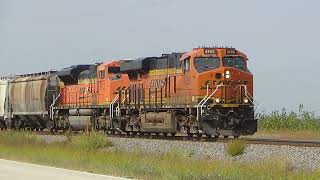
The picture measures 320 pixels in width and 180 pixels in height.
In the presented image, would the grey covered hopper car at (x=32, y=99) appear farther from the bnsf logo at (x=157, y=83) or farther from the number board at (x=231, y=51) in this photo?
the number board at (x=231, y=51)

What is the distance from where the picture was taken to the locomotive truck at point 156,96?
23234 mm

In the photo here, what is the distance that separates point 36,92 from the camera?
125ft

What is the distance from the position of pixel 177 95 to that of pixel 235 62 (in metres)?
2.62

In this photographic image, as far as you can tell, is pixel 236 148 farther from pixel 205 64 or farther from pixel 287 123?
pixel 287 123

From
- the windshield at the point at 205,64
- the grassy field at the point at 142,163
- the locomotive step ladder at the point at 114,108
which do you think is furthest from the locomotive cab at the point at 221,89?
the locomotive step ladder at the point at 114,108

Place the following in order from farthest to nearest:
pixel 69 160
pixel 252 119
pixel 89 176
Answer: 1. pixel 252 119
2. pixel 69 160
3. pixel 89 176

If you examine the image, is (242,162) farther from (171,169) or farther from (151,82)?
(151,82)

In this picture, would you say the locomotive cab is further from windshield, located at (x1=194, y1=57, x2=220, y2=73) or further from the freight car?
the freight car

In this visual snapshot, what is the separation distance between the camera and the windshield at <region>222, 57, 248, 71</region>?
2416cm

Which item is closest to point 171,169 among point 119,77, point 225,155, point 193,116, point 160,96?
point 225,155

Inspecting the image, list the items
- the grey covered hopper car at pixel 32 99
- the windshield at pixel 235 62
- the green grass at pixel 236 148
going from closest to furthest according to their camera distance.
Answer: the green grass at pixel 236 148
the windshield at pixel 235 62
the grey covered hopper car at pixel 32 99

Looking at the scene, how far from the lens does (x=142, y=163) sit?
15789 millimetres

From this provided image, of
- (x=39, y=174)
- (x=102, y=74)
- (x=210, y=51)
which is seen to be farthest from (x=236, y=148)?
(x=102, y=74)

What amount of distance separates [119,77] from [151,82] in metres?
3.77
